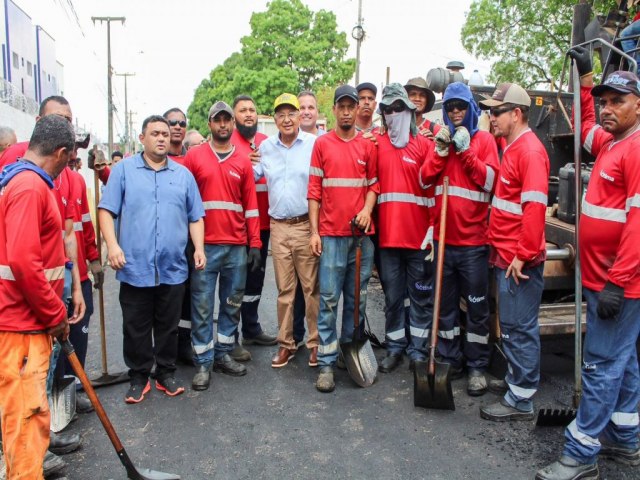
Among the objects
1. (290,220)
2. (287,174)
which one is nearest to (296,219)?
(290,220)

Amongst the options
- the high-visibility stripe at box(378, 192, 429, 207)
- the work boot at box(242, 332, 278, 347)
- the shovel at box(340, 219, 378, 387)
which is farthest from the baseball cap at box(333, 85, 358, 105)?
the work boot at box(242, 332, 278, 347)

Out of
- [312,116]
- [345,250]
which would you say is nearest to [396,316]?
[345,250]

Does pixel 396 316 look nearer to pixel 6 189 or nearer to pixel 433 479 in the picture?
pixel 433 479

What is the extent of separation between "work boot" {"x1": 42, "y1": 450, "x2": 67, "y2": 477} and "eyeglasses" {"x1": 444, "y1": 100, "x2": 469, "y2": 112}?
11.9 ft

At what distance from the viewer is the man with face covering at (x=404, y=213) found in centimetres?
463

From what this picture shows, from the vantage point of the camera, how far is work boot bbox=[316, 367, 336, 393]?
174 inches

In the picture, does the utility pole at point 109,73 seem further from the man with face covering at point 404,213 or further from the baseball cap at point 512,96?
the baseball cap at point 512,96

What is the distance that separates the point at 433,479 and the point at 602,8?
14.2 metres

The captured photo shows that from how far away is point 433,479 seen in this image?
317cm

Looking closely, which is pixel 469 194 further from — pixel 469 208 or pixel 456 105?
pixel 456 105

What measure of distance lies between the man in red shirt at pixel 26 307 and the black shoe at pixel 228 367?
2.08 metres

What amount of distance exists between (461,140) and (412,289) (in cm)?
137

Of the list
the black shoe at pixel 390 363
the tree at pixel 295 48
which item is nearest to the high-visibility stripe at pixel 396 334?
the black shoe at pixel 390 363

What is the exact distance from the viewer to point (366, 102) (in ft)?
16.3
